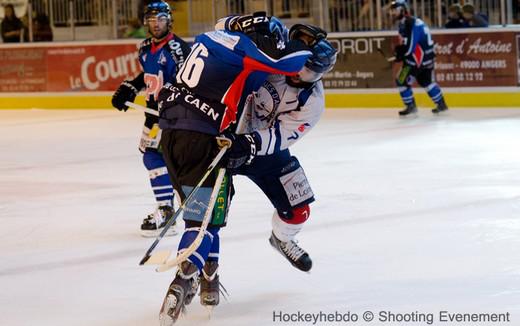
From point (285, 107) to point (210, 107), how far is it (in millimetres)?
372

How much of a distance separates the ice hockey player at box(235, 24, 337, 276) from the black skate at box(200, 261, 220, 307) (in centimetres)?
40

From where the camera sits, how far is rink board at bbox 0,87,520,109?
12591 millimetres

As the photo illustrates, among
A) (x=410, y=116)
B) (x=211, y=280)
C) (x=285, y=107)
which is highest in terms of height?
(x=285, y=107)

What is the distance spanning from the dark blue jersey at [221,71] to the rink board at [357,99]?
8.74 m

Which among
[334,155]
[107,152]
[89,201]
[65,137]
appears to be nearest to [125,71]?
[65,137]

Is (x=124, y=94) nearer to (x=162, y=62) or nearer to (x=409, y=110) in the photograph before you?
(x=162, y=62)

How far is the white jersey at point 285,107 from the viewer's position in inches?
173

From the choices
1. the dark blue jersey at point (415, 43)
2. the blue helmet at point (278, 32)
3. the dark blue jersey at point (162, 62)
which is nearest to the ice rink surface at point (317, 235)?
the dark blue jersey at point (162, 62)

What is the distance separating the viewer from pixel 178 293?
405cm

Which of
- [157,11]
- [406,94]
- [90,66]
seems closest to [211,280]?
[157,11]

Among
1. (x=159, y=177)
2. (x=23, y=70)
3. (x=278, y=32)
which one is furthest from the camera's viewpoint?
(x=23, y=70)

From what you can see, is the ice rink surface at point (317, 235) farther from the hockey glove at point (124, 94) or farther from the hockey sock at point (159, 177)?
the hockey glove at point (124, 94)

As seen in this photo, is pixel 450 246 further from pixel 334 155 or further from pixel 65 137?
pixel 65 137

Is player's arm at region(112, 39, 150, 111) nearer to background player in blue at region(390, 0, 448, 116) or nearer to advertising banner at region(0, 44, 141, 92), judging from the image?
background player in blue at region(390, 0, 448, 116)
